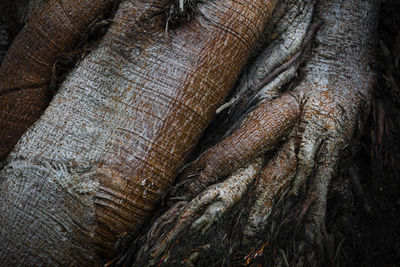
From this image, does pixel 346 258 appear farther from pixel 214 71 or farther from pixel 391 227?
pixel 214 71

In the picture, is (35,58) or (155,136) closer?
(155,136)

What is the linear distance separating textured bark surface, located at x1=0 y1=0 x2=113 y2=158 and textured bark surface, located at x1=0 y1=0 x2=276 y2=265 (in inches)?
2.2

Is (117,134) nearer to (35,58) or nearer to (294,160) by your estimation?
(35,58)

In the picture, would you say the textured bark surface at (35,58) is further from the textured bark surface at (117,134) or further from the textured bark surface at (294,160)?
the textured bark surface at (294,160)

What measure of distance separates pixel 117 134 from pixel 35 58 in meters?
0.67

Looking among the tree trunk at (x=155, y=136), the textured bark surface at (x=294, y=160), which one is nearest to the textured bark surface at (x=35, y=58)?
the tree trunk at (x=155, y=136)

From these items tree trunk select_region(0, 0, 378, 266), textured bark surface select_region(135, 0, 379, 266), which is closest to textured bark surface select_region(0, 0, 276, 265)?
tree trunk select_region(0, 0, 378, 266)

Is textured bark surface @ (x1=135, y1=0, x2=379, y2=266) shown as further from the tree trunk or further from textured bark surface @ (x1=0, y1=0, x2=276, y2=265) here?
textured bark surface @ (x1=0, y1=0, x2=276, y2=265)

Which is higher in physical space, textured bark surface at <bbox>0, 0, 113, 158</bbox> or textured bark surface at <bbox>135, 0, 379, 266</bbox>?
textured bark surface at <bbox>0, 0, 113, 158</bbox>

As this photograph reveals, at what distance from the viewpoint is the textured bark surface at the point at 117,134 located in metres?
1.68

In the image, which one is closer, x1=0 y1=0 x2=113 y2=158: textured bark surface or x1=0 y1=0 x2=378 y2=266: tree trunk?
x1=0 y1=0 x2=378 y2=266: tree trunk

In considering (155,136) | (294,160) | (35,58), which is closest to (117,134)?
(155,136)

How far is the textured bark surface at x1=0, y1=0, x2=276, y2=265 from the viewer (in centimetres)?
168

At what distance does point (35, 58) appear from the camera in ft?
6.32
